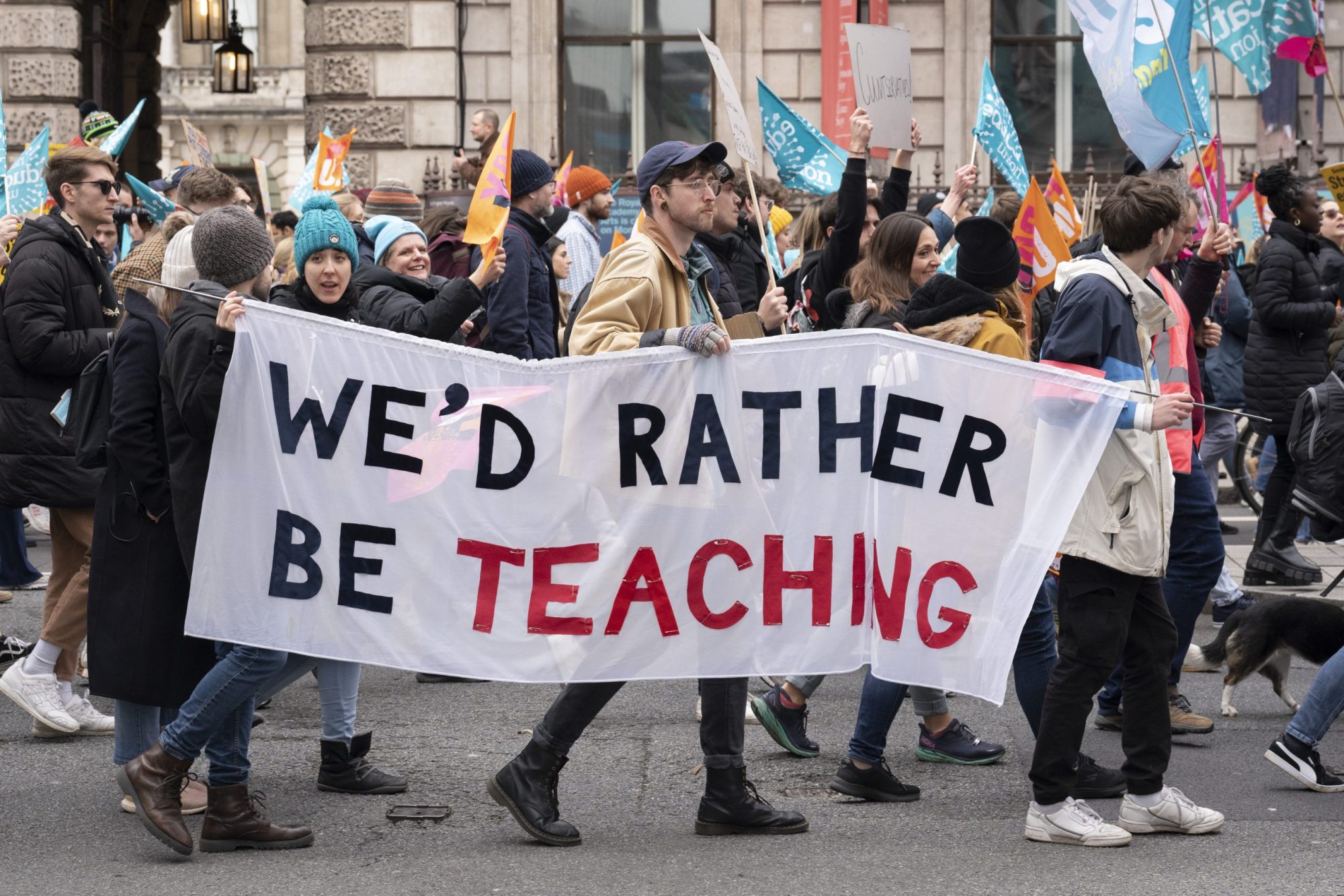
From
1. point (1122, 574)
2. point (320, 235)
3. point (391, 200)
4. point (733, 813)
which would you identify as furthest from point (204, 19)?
point (1122, 574)

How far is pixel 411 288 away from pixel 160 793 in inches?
88.9

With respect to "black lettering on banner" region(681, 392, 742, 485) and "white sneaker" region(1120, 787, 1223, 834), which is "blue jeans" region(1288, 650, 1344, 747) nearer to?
"white sneaker" region(1120, 787, 1223, 834)

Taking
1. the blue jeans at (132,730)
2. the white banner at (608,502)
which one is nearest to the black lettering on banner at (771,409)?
the white banner at (608,502)

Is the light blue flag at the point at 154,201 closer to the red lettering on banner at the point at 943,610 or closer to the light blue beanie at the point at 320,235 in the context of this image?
the light blue beanie at the point at 320,235

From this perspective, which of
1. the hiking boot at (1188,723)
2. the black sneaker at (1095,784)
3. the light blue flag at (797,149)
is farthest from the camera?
the light blue flag at (797,149)

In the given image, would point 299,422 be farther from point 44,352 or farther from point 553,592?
point 44,352

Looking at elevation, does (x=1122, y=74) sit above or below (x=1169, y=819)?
above

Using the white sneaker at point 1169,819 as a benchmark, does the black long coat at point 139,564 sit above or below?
above

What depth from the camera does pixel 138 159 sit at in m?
22.9

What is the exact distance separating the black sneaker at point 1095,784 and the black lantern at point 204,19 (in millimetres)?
12795

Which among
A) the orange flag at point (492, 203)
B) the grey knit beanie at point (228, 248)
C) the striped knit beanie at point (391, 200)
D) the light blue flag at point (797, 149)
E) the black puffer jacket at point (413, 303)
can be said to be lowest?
the black puffer jacket at point (413, 303)

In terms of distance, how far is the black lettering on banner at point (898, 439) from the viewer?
4.86 metres

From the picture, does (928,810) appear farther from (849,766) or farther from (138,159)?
(138,159)

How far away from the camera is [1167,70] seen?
770cm
